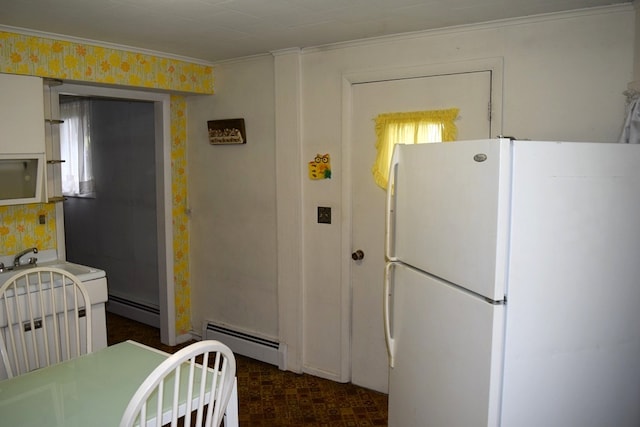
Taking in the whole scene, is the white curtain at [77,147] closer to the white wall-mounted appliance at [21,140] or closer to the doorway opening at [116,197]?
the doorway opening at [116,197]

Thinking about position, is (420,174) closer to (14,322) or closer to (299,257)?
(299,257)

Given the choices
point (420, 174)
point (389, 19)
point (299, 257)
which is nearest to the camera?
point (420, 174)

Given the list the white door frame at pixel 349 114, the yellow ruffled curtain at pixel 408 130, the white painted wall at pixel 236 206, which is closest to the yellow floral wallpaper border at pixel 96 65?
the white painted wall at pixel 236 206

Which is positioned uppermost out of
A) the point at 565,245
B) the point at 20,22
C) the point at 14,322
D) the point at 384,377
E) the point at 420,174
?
the point at 20,22

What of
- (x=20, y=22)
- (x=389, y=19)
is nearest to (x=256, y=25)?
(x=389, y=19)

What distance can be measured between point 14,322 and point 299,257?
5.45ft

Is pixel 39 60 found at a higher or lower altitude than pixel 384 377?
higher

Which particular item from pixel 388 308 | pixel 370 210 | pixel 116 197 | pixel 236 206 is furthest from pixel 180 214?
pixel 388 308

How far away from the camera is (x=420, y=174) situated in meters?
2.07

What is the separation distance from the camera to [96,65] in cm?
320

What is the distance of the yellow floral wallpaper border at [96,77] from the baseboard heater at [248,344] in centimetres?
33

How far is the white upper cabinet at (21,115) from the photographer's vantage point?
2768 millimetres

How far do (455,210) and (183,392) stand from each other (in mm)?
1112

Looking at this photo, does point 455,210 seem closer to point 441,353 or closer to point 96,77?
point 441,353
